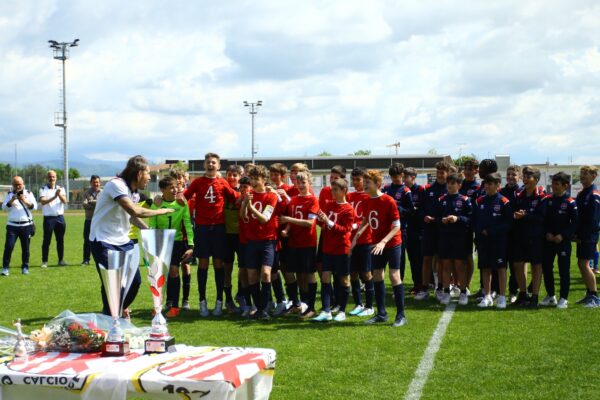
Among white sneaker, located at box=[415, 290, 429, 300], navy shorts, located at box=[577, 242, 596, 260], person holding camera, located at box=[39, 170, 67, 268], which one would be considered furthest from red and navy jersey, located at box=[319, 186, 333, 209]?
person holding camera, located at box=[39, 170, 67, 268]

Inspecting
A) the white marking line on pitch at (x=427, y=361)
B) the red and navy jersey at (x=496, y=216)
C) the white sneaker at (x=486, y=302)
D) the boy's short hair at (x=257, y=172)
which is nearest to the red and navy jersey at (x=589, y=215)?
the red and navy jersey at (x=496, y=216)

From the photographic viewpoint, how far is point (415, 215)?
392 inches

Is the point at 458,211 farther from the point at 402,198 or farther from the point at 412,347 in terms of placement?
the point at 412,347

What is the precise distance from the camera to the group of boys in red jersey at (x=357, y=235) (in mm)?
7930

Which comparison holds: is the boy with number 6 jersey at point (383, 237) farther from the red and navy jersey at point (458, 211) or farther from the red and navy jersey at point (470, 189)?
the red and navy jersey at point (470, 189)

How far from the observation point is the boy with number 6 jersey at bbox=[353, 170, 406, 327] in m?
7.71

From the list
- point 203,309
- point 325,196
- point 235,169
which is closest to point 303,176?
point 325,196

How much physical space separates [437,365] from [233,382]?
2.88m

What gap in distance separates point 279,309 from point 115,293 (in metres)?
4.41

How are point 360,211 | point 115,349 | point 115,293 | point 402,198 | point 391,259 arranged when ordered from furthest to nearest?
point 402,198 → point 360,211 → point 391,259 → point 115,293 → point 115,349

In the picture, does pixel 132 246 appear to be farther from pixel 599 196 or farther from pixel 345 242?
pixel 599 196

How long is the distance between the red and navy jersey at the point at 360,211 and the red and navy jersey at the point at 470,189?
6.36 ft

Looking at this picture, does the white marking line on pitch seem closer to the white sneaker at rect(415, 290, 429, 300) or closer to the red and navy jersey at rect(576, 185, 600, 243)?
the white sneaker at rect(415, 290, 429, 300)

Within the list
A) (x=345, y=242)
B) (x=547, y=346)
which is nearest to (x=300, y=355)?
(x=345, y=242)
